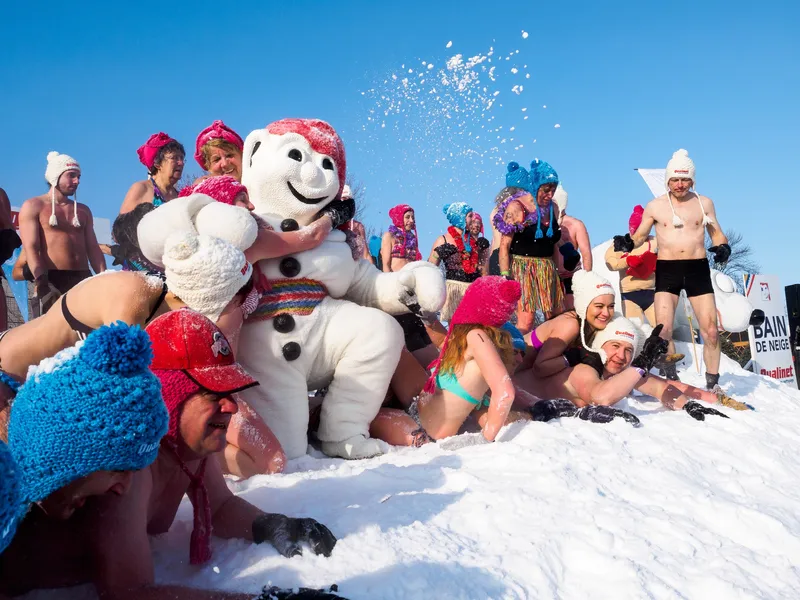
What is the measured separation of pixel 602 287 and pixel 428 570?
317cm

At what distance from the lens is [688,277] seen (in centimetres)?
597

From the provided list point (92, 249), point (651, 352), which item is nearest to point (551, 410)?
point (651, 352)

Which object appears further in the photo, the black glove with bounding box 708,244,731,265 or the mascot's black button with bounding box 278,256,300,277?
the black glove with bounding box 708,244,731,265

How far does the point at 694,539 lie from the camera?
2299mm

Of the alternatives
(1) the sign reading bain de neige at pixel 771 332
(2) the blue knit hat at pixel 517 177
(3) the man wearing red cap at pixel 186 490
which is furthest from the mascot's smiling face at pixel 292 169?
(1) the sign reading bain de neige at pixel 771 332

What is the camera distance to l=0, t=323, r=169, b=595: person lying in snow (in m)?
1.33

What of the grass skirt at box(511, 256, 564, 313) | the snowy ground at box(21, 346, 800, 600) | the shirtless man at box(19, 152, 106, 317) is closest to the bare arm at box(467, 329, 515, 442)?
the snowy ground at box(21, 346, 800, 600)

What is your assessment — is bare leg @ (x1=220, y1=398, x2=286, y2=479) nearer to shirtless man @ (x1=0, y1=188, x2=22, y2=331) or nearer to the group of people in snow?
the group of people in snow

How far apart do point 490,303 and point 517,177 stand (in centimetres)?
286

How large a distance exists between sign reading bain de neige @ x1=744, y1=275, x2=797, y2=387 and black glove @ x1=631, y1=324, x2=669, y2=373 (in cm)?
605

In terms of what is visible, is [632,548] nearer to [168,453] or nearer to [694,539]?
[694,539]

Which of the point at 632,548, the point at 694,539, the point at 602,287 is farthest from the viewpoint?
the point at 602,287

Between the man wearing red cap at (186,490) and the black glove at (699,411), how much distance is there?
3.21 metres

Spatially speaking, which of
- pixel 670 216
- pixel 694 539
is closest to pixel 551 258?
pixel 670 216
